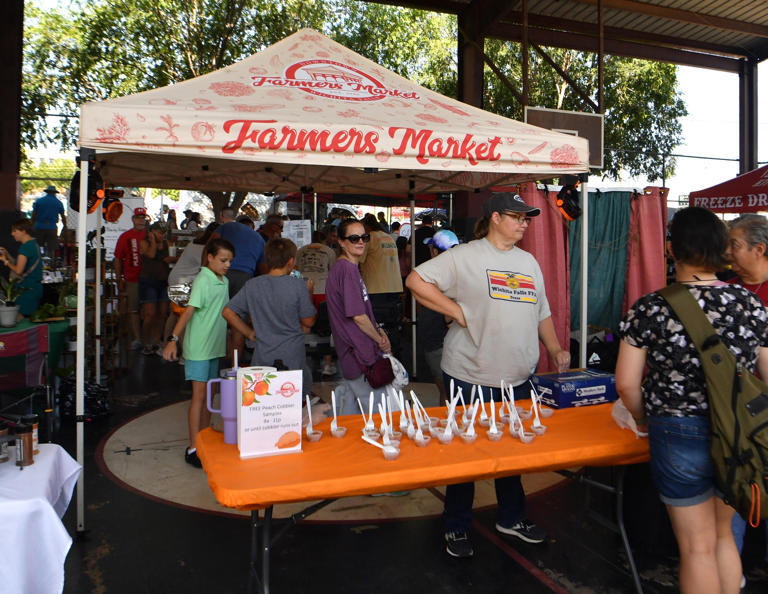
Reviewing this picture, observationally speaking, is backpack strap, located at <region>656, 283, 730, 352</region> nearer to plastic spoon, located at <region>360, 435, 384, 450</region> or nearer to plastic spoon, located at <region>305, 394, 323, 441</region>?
plastic spoon, located at <region>360, 435, 384, 450</region>

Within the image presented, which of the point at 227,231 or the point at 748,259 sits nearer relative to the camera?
the point at 748,259

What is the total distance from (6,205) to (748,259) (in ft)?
29.4

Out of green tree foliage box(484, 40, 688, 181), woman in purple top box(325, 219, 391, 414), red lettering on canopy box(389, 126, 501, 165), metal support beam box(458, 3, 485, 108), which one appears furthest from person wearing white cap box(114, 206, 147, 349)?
green tree foliage box(484, 40, 688, 181)

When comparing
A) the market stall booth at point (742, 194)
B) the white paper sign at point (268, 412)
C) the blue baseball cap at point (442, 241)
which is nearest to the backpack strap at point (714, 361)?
the white paper sign at point (268, 412)

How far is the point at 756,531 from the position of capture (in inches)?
125

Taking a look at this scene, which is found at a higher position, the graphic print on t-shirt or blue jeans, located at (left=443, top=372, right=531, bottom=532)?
the graphic print on t-shirt

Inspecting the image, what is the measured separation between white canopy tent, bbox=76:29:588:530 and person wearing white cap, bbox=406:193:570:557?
0.64 m

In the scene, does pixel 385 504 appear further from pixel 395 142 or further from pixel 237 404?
pixel 395 142

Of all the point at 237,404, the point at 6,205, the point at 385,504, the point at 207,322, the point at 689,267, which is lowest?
the point at 385,504

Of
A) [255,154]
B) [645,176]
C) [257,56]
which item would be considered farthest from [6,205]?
[645,176]

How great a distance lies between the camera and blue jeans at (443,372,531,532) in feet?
9.96

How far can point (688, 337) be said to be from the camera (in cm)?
205

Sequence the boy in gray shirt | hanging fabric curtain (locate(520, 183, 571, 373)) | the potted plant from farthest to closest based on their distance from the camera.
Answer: hanging fabric curtain (locate(520, 183, 571, 373)) < the potted plant < the boy in gray shirt

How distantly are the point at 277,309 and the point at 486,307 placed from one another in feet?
4.85
